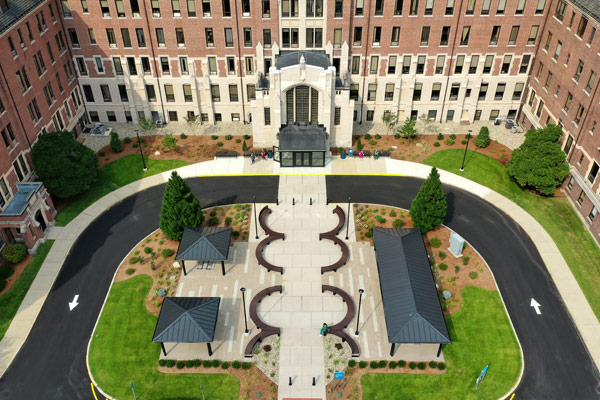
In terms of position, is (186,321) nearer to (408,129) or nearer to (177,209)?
(177,209)

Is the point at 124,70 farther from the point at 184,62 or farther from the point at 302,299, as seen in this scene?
the point at 302,299

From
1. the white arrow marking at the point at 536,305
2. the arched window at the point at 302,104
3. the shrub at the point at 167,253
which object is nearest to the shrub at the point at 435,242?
the white arrow marking at the point at 536,305

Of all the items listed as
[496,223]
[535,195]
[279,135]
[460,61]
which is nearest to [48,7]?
[279,135]


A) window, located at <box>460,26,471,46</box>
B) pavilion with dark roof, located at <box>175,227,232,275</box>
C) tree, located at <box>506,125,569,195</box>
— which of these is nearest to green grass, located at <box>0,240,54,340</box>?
pavilion with dark roof, located at <box>175,227,232,275</box>

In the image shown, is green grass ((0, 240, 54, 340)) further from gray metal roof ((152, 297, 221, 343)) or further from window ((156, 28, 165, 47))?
window ((156, 28, 165, 47))

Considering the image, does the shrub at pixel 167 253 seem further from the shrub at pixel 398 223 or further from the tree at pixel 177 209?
the shrub at pixel 398 223

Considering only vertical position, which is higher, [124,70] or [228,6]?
[228,6]

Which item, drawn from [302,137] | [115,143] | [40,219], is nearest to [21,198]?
[40,219]
